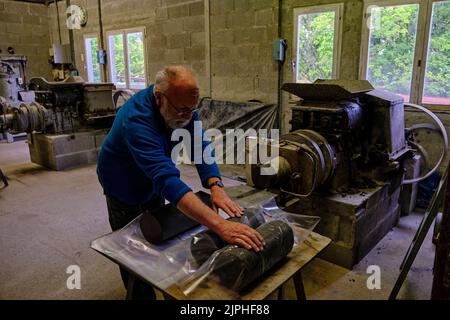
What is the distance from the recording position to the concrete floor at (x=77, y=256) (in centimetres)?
214

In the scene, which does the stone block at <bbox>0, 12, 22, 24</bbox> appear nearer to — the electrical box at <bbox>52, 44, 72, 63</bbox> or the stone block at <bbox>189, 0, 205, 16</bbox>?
the electrical box at <bbox>52, 44, 72, 63</bbox>

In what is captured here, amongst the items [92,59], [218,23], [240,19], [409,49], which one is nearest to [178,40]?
[218,23]

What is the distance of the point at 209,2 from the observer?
472 cm

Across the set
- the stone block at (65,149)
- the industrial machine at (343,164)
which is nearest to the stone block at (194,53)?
the stone block at (65,149)

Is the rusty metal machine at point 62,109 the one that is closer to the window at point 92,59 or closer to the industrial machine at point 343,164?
the window at point 92,59

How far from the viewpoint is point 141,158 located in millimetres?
1348

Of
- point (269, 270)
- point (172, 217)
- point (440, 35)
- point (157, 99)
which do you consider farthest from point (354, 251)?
point (440, 35)

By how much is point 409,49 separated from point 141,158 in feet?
9.77

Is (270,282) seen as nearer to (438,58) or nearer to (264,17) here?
(438,58)

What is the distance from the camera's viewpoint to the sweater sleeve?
4.27 feet

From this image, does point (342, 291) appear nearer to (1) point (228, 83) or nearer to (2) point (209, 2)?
(1) point (228, 83)

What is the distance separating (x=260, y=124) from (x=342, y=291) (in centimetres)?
255

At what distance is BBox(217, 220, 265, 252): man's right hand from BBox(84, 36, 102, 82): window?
251 inches

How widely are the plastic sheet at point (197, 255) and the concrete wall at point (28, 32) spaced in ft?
23.7
